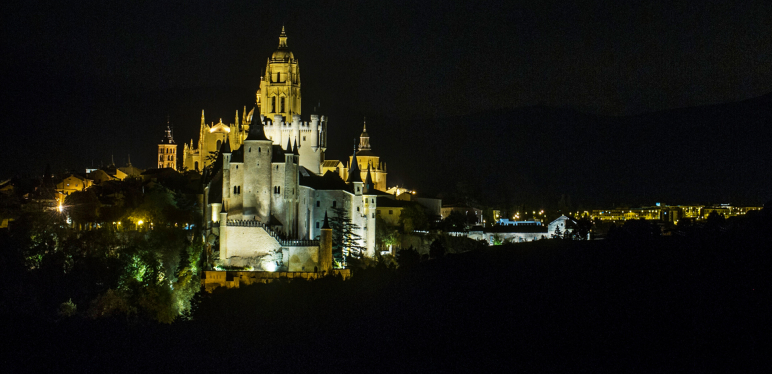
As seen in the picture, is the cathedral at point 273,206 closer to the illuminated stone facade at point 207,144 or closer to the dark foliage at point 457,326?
the dark foliage at point 457,326

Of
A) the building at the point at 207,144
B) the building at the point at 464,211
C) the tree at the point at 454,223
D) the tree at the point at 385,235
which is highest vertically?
the building at the point at 207,144

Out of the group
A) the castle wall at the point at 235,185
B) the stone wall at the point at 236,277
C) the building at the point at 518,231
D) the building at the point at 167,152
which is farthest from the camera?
the building at the point at 167,152

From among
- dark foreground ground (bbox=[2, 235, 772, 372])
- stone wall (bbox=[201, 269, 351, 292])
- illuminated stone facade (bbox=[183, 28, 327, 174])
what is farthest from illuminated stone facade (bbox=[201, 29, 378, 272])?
illuminated stone facade (bbox=[183, 28, 327, 174])

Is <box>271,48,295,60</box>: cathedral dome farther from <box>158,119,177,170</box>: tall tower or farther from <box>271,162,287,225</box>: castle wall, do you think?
<box>158,119,177,170</box>: tall tower

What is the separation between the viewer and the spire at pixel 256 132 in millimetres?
61719

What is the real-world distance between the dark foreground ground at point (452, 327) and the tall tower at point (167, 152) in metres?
60.5

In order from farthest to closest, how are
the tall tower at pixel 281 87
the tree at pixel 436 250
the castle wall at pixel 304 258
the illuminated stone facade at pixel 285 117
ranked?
the tall tower at pixel 281 87 → the illuminated stone facade at pixel 285 117 → the tree at pixel 436 250 → the castle wall at pixel 304 258

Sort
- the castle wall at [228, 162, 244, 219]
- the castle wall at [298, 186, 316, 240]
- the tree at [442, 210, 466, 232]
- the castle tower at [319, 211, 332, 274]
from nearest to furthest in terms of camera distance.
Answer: the castle wall at [228, 162, 244, 219], the castle tower at [319, 211, 332, 274], the castle wall at [298, 186, 316, 240], the tree at [442, 210, 466, 232]

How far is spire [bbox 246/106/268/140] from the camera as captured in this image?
61.7 m

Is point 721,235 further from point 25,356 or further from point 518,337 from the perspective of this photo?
point 25,356

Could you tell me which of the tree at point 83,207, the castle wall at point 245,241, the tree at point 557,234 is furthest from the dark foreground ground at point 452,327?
the tree at point 557,234

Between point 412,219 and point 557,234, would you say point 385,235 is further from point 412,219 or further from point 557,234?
point 557,234

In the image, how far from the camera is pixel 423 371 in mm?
53188

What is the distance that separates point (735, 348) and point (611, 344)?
7.13m
